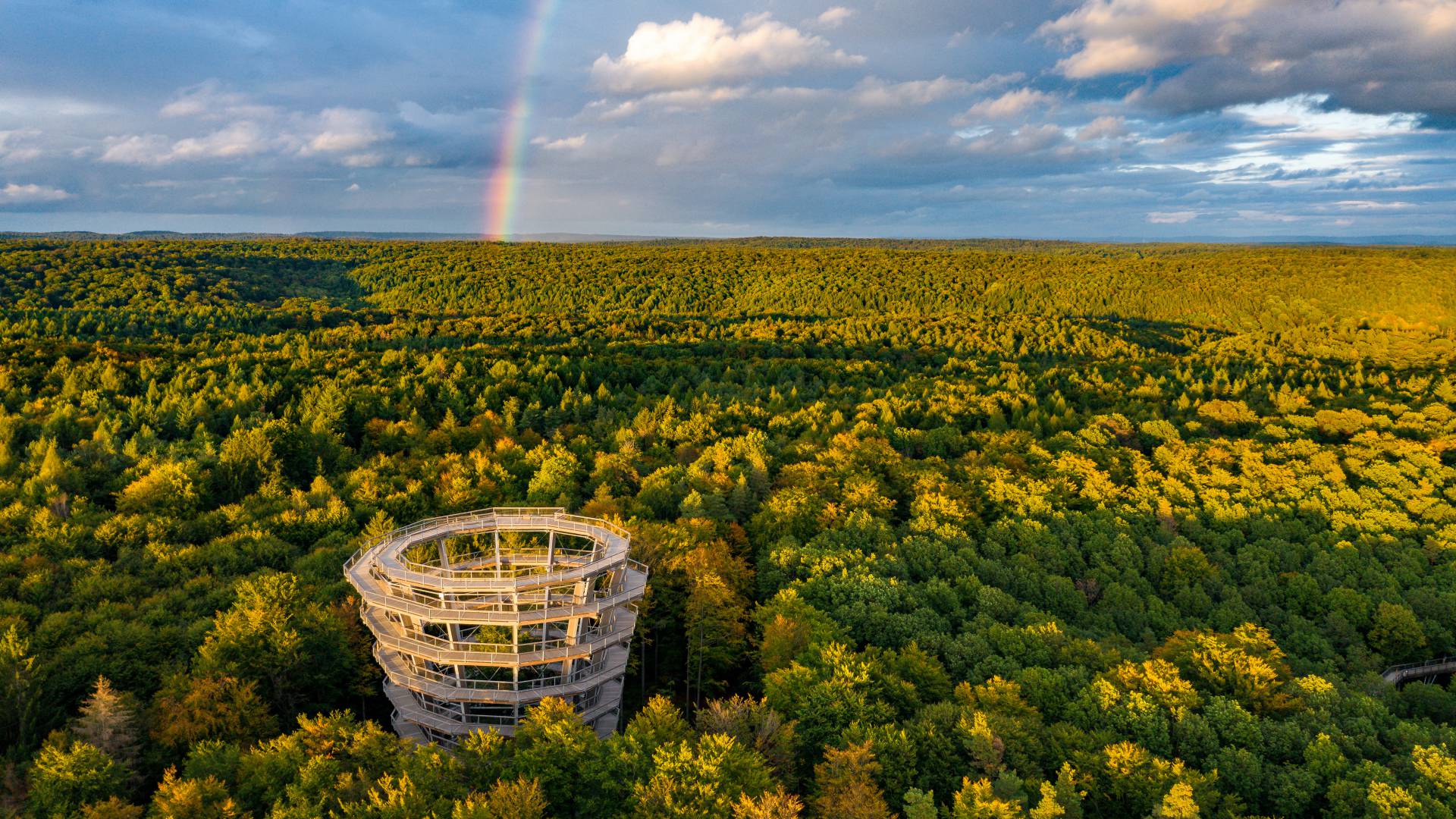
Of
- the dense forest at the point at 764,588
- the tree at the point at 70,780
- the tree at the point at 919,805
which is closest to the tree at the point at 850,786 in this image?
the dense forest at the point at 764,588

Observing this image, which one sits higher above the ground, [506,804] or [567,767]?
[506,804]

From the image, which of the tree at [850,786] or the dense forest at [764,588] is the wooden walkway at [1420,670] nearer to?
the dense forest at [764,588]

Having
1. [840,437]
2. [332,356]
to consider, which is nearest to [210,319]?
[332,356]

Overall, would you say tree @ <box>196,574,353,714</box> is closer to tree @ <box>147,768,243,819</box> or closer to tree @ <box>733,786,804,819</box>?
tree @ <box>147,768,243,819</box>

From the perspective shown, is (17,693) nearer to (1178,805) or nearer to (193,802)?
(193,802)

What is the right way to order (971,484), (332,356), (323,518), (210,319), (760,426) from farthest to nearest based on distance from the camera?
(210,319) → (332,356) → (760,426) → (971,484) → (323,518)

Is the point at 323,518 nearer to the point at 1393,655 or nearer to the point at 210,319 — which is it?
the point at 1393,655

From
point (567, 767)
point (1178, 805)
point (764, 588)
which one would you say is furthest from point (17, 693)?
point (1178, 805)
